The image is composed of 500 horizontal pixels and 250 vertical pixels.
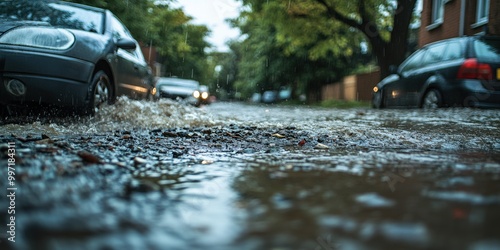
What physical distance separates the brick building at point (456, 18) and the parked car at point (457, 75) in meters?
3.08

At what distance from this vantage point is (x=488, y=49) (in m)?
6.47

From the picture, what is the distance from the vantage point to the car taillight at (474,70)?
6.24 meters

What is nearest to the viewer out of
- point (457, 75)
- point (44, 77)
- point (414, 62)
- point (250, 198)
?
point (250, 198)

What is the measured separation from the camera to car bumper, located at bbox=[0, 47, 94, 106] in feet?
13.2

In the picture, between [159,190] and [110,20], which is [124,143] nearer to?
[159,190]

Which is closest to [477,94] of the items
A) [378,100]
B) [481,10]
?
→ [378,100]

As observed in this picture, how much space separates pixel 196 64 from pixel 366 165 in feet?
148

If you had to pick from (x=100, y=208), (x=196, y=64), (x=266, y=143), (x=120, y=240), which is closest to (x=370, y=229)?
(x=120, y=240)

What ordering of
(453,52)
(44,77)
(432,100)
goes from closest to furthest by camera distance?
(44,77)
(453,52)
(432,100)

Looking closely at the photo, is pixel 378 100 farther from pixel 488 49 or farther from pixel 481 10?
pixel 481 10

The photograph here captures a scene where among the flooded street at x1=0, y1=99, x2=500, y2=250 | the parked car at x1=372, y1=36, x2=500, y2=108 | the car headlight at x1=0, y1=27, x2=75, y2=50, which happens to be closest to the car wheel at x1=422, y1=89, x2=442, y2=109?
the parked car at x1=372, y1=36, x2=500, y2=108

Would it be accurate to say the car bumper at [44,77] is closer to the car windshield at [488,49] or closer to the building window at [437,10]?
the car windshield at [488,49]

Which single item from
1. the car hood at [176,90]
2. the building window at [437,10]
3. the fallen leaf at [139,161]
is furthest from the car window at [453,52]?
the car hood at [176,90]

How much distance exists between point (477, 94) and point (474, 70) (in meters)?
0.35
